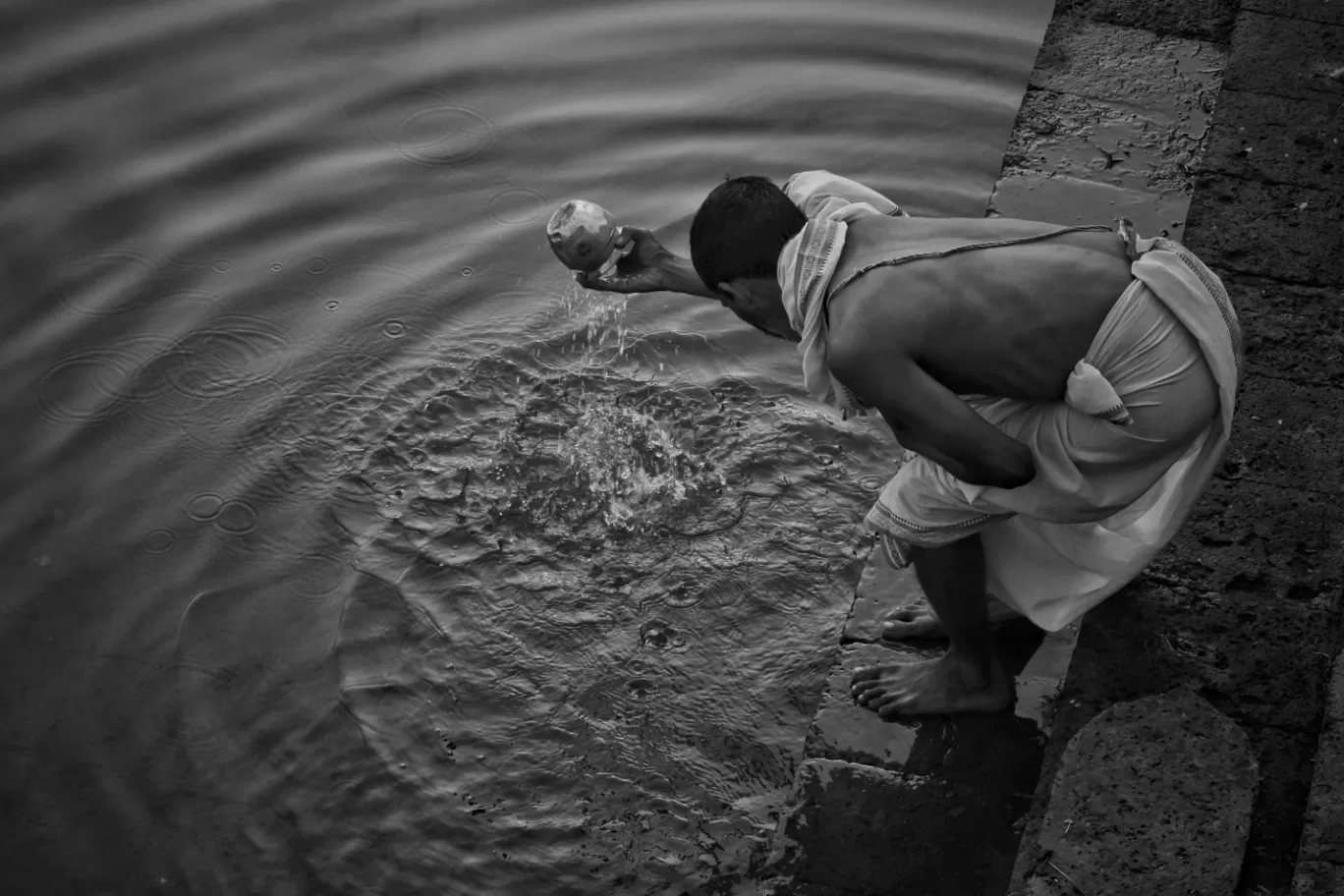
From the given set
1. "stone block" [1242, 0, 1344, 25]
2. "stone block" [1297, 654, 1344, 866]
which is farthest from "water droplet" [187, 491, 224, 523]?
"stone block" [1242, 0, 1344, 25]

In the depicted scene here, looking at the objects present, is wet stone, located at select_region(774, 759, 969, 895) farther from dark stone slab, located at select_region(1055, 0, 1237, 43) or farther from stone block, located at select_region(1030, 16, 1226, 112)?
dark stone slab, located at select_region(1055, 0, 1237, 43)

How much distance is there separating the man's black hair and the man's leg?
0.86 meters

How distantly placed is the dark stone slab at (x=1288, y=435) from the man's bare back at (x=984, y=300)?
47.3 inches

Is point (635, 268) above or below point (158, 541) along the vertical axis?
above

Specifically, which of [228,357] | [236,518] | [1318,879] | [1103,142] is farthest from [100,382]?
[1318,879]

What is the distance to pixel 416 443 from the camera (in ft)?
16.2

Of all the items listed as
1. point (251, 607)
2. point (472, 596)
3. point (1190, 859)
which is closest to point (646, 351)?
point (472, 596)

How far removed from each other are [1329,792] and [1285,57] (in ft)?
10.7

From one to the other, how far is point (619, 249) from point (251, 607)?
1.84 m

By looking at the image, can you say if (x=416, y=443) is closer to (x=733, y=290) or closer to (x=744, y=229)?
(x=733, y=290)

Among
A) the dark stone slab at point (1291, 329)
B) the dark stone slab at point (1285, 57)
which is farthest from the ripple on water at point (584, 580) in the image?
the dark stone slab at point (1285, 57)

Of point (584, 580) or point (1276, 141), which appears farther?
point (1276, 141)

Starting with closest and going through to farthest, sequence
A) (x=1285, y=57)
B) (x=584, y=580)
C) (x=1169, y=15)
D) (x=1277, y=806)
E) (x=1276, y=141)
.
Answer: (x=1277, y=806)
(x=584, y=580)
(x=1276, y=141)
(x=1285, y=57)
(x=1169, y=15)

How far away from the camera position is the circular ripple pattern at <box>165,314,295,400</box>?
5.23 meters
